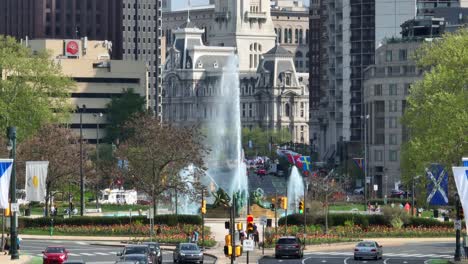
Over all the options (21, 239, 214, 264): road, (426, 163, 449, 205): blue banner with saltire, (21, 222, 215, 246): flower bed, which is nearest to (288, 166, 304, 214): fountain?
(21, 222, 215, 246): flower bed

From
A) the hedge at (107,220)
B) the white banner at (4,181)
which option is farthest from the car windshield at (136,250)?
the hedge at (107,220)

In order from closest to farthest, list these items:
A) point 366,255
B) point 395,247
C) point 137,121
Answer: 1. point 366,255
2. point 395,247
3. point 137,121

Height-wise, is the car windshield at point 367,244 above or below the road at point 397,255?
above

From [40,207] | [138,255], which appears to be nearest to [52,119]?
[40,207]

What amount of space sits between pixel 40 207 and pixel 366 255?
63.8m

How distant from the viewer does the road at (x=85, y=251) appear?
10425 cm

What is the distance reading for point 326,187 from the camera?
15212 centimetres

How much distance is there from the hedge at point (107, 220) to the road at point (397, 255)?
16241 mm

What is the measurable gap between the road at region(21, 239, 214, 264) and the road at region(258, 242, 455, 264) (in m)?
5.80

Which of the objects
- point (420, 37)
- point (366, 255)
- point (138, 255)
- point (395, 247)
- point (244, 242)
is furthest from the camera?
point (420, 37)

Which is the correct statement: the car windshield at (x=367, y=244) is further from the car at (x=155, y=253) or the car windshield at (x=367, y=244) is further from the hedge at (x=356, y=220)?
the hedge at (x=356, y=220)

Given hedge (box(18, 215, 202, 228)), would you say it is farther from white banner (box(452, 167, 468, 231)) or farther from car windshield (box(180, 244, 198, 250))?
white banner (box(452, 167, 468, 231))

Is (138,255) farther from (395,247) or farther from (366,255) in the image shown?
(395,247)

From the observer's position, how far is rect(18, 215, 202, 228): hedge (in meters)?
131
